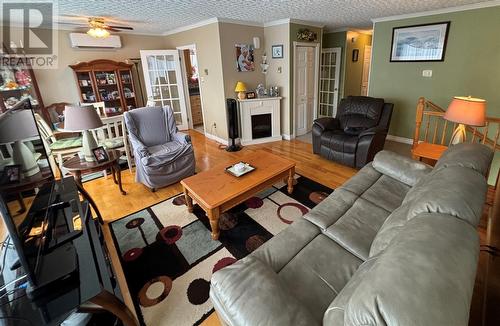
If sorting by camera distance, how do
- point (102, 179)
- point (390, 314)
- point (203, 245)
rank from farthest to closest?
point (102, 179)
point (203, 245)
point (390, 314)

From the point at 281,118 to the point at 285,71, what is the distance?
91cm

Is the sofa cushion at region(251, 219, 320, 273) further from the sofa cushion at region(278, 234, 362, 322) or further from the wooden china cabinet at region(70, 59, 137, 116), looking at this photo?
the wooden china cabinet at region(70, 59, 137, 116)

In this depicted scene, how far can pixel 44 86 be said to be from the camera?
4.36 metres

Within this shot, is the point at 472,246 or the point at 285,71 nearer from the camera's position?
the point at 472,246

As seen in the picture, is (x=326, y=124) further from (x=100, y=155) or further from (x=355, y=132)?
(x=100, y=155)

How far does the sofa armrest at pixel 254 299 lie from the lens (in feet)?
3.07

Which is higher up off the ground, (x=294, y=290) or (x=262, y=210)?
(x=294, y=290)

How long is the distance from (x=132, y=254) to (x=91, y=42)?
14.6 feet

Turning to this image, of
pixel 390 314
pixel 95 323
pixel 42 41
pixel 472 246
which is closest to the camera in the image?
pixel 390 314

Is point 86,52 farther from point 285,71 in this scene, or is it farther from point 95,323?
point 95,323

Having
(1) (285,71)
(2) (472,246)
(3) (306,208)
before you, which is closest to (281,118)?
(1) (285,71)

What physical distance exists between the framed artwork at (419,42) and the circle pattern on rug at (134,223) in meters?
4.83

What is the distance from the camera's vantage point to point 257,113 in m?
4.71

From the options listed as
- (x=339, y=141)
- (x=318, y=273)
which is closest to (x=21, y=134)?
(x=318, y=273)
